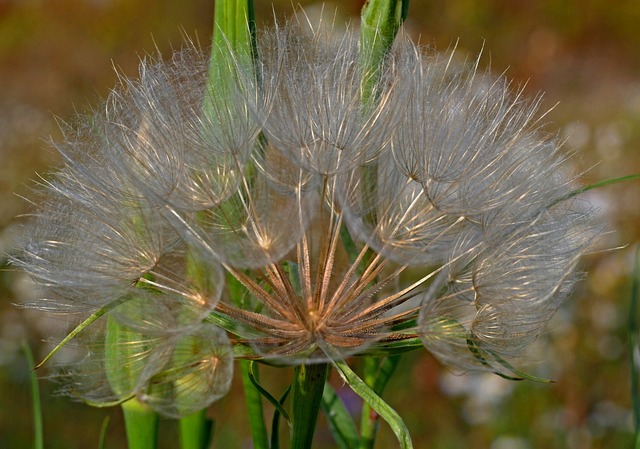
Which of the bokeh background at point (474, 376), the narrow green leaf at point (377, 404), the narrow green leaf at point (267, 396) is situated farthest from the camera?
the bokeh background at point (474, 376)

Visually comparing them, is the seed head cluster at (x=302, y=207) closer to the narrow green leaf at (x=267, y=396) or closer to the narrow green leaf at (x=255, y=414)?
the narrow green leaf at (x=267, y=396)

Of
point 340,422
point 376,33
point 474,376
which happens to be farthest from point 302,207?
point 474,376

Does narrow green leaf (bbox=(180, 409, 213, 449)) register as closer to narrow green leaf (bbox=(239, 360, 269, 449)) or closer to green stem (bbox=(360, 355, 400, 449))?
narrow green leaf (bbox=(239, 360, 269, 449))

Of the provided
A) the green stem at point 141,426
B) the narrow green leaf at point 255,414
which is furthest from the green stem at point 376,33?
the green stem at point 141,426

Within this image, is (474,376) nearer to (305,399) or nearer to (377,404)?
(305,399)

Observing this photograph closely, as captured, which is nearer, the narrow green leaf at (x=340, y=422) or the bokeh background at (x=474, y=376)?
the narrow green leaf at (x=340, y=422)

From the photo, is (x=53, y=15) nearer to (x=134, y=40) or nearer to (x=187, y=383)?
(x=134, y=40)

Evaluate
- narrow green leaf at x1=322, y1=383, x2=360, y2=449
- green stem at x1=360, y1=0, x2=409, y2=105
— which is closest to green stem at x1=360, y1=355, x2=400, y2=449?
narrow green leaf at x1=322, y1=383, x2=360, y2=449
